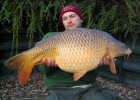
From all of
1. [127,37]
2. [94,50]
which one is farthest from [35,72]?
[94,50]

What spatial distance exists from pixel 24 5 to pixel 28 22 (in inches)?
12.5

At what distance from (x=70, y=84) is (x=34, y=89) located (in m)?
2.21

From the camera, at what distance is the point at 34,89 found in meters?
5.60

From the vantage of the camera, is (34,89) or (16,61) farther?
(34,89)

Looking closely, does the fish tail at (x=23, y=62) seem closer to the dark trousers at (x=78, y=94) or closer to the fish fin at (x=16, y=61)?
the fish fin at (x=16, y=61)

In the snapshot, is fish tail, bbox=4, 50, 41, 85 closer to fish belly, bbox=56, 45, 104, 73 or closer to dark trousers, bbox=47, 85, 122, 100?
fish belly, bbox=56, 45, 104, 73

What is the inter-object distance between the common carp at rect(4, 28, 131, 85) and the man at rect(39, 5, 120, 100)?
30 cm

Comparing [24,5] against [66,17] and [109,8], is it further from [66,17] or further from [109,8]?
[66,17]

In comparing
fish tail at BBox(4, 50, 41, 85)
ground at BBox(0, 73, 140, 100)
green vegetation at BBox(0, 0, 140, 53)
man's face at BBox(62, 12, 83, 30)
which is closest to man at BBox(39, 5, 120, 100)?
man's face at BBox(62, 12, 83, 30)

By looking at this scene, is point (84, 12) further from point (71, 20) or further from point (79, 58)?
point (79, 58)

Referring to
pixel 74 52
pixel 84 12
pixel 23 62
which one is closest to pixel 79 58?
pixel 74 52

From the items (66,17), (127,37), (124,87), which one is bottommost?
(124,87)

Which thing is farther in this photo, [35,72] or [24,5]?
[35,72]

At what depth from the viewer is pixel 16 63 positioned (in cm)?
309
